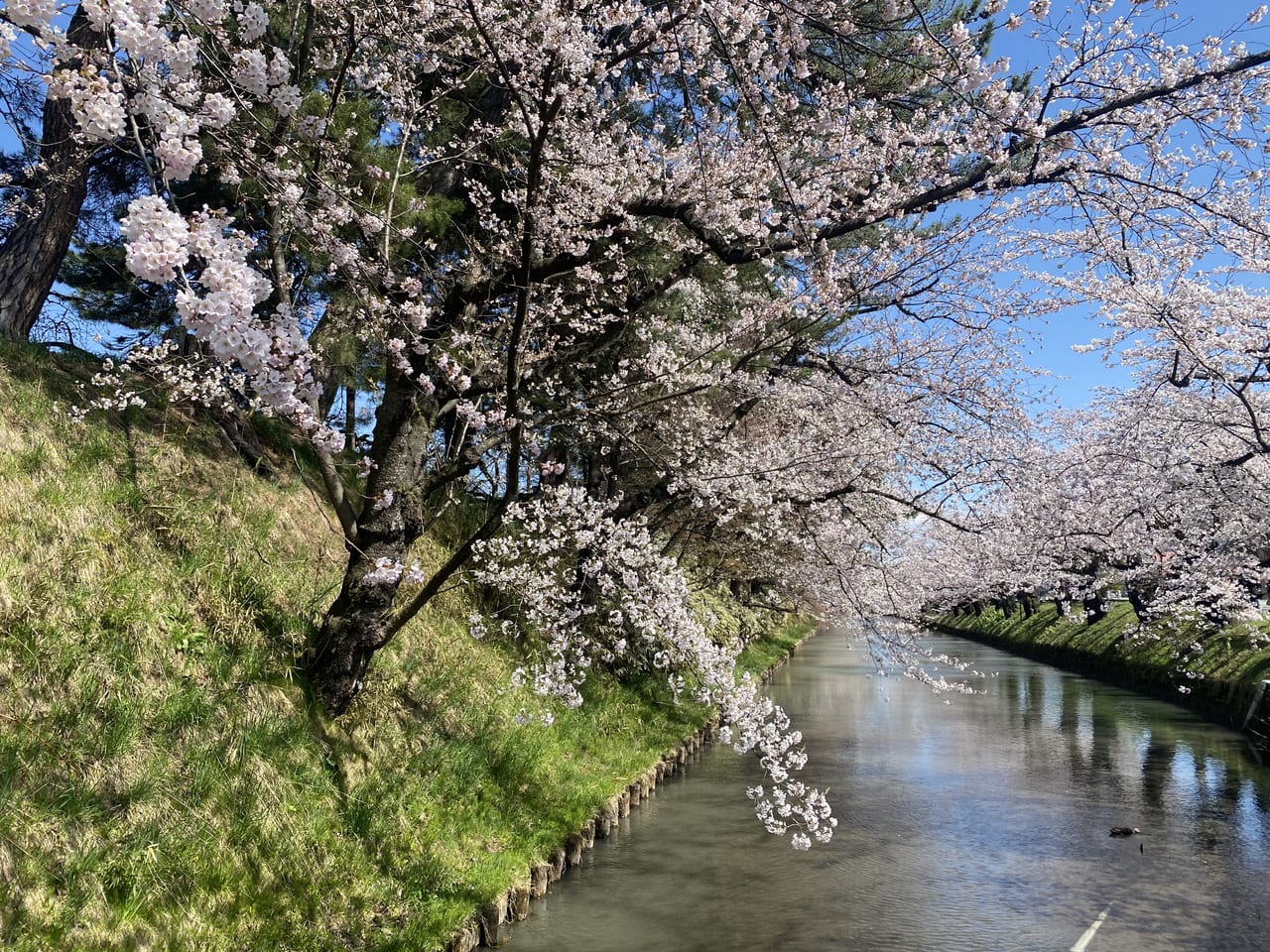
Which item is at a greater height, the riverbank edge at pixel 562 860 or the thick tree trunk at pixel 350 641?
the thick tree trunk at pixel 350 641

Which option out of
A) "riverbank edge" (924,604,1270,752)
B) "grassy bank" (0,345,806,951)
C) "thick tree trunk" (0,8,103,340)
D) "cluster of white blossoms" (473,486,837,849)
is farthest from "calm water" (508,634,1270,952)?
"thick tree trunk" (0,8,103,340)

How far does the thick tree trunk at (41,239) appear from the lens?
7891 mm

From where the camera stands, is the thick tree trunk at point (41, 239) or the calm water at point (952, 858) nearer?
the calm water at point (952, 858)

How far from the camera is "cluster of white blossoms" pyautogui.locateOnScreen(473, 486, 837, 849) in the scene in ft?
27.0

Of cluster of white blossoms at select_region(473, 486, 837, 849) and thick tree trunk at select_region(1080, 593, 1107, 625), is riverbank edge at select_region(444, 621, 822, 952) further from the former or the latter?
thick tree trunk at select_region(1080, 593, 1107, 625)

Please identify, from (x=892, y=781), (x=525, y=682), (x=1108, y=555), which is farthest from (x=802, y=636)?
(x=525, y=682)

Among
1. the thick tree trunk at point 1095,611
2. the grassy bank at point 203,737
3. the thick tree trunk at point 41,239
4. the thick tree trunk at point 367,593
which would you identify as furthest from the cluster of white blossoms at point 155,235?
the thick tree trunk at point 1095,611

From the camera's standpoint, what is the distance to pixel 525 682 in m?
10.1

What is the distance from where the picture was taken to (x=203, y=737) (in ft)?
17.2

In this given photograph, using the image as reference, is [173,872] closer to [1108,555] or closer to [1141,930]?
[1141,930]

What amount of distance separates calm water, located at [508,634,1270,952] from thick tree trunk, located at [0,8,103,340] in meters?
7.35

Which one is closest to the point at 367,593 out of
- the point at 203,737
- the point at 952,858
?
the point at 203,737

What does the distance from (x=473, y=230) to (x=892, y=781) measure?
10.1m

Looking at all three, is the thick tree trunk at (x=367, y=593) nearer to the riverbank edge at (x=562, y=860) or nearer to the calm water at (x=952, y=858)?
the riverbank edge at (x=562, y=860)
